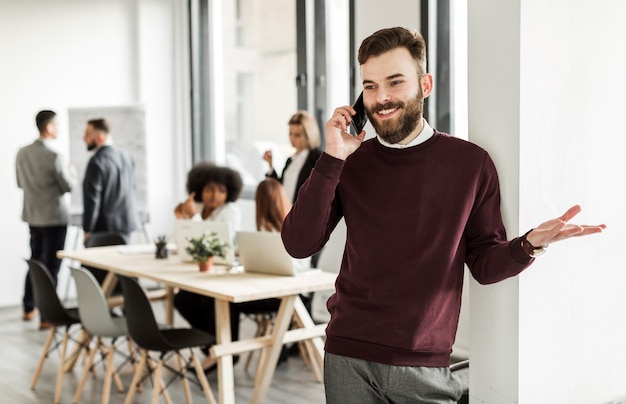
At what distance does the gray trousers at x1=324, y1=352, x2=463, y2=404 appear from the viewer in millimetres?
2340

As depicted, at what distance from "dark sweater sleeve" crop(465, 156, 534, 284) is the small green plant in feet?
8.94

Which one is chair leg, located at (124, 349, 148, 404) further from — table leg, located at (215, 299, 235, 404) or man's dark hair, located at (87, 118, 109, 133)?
man's dark hair, located at (87, 118, 109, 133)

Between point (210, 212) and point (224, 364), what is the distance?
1.75 m

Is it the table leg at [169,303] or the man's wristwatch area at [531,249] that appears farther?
the table leg at [169,303]

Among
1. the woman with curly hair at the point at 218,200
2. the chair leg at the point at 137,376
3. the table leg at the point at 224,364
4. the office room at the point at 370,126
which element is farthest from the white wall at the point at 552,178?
the woman with curly hair at the point at 218,200

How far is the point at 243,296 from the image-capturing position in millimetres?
4207

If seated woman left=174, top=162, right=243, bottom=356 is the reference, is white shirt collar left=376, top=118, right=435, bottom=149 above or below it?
above

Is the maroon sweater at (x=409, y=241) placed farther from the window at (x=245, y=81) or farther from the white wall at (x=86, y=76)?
the white wall at (x=86, y=76)

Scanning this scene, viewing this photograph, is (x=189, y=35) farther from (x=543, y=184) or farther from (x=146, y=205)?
(x=543, y=184)

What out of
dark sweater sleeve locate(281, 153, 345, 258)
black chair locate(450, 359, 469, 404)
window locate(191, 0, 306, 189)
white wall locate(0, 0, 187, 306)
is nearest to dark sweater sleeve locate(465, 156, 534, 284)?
dark sweater sleeve locate(281, 153, 345, 258)

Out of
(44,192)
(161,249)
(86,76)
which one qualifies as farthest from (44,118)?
(161,249)

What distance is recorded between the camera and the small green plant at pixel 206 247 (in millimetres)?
4984

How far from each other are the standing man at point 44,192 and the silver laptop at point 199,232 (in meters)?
2.51

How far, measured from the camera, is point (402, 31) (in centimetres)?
233
